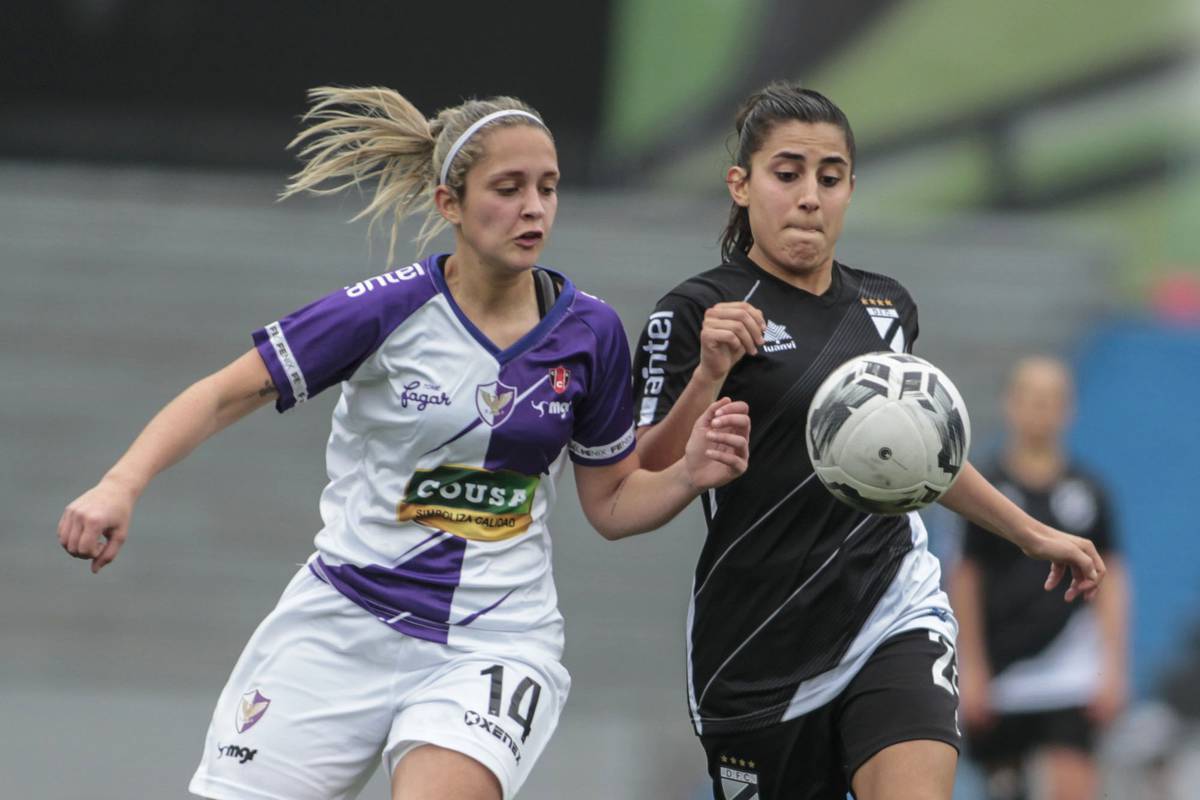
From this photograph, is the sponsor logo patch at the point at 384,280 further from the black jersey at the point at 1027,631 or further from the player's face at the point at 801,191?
the black jersey at the point at 1027,631

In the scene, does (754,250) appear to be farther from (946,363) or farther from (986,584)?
(946,363)

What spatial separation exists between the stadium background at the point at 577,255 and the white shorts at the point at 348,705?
15.9 feet

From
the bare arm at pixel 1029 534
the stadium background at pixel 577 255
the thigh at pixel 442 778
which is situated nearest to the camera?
the thigh at pixel 442 778

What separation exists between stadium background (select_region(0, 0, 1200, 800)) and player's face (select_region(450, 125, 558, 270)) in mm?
5255

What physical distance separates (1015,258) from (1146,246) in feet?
3.89

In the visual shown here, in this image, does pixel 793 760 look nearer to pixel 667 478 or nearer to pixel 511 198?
pixel 667 478

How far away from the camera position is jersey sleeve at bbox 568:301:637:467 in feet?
14.1

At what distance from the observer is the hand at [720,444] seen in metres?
3.93

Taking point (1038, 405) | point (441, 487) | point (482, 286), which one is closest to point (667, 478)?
point (441, 487)

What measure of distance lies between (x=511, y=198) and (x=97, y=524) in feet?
3.99

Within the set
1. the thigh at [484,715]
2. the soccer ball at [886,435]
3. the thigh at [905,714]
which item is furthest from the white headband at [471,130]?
the thigh at [905,714]

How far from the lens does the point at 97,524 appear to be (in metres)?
3.57

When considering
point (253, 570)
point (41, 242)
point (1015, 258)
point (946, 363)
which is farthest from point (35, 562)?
point (1015, 258)

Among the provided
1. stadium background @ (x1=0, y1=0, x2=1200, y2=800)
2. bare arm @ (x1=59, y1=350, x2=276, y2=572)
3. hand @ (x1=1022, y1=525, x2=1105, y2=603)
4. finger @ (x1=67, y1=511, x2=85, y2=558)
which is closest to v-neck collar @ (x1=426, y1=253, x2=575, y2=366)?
bare arm @ (x1=59, y1=350, x2=276, y2=572)
